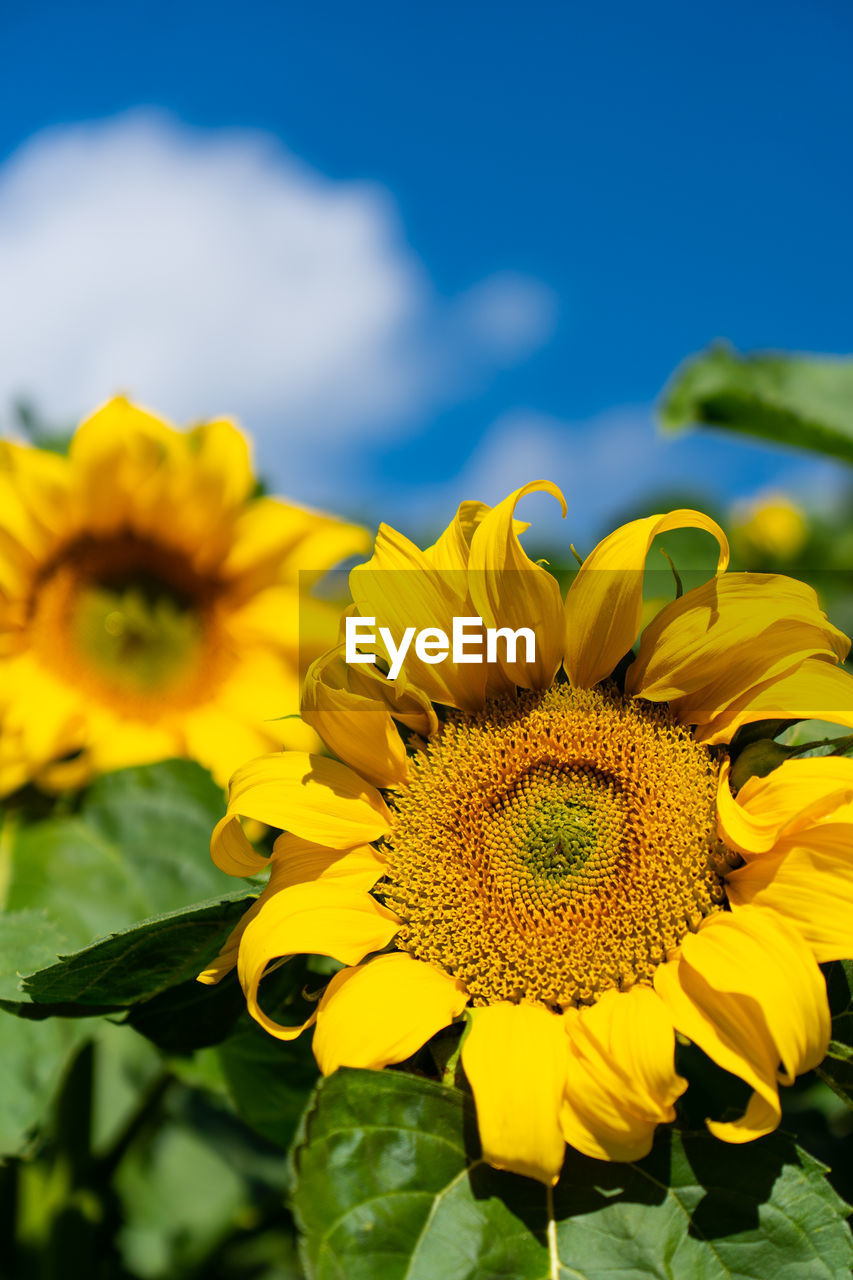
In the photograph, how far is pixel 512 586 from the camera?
1.35 m

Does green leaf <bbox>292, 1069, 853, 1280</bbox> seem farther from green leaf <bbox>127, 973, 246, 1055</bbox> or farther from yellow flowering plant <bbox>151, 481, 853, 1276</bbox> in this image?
green leaf <bbox>127, 973, 246, 1055</bbox>

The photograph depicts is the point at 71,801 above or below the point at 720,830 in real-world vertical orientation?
below

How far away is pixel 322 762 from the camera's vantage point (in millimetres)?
1356

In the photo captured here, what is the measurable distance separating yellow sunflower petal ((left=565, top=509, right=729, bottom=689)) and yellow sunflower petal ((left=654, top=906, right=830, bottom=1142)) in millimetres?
350

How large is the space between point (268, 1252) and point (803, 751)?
7.32ft

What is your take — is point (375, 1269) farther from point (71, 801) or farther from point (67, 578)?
point (67, 578)

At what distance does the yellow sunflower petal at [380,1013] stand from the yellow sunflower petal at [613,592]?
411 mm

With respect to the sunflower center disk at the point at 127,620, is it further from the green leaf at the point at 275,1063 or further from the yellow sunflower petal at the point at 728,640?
the yellow sunflower petal at the point at 728,640

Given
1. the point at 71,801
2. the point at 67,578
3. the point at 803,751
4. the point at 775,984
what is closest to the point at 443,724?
the point at 803,751

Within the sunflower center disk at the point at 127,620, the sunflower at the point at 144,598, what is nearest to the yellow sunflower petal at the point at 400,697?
the sunflower at the point at 144,598

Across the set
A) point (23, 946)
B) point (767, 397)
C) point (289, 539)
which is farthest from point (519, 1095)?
point (289, 539)

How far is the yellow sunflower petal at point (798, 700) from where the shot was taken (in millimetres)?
1244

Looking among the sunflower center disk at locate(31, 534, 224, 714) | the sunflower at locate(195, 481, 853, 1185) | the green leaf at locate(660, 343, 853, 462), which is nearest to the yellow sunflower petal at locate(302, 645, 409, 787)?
the sunflower at locate(195, 481, 853, 1185)

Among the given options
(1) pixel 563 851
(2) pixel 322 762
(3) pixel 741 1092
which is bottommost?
(3) pixel 741 1092
